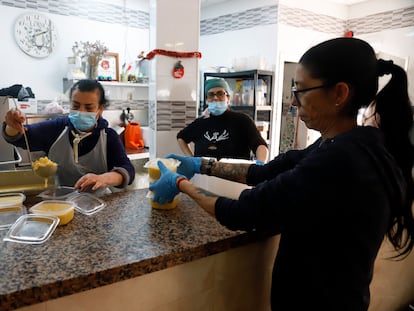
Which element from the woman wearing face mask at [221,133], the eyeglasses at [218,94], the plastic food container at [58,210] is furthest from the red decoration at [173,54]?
the plastic food container at [58,210]

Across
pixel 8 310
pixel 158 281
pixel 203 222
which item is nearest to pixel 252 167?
pixel 203 222

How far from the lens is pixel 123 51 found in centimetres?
428

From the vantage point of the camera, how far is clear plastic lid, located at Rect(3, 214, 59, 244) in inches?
38.4

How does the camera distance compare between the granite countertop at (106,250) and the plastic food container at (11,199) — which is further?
the plastic food container at (11,199)

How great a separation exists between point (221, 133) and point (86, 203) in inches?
61.7

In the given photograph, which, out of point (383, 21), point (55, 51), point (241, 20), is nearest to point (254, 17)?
point (241, 20)

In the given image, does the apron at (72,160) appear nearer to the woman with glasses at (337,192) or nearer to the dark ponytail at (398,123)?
the woman with glasses at (337,192)

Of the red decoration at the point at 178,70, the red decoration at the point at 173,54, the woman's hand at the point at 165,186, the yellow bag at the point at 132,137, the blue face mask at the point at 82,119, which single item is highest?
the red decoration at the point at 173,54

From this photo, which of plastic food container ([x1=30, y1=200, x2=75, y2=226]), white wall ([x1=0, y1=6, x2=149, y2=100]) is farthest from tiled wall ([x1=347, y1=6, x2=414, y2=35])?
plastic food container ([x1=30, y1=200, x2=75, y2=226])

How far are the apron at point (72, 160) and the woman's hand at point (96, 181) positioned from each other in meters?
0.26

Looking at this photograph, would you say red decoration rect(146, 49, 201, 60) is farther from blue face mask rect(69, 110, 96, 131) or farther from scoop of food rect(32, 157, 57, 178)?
scoop of food rect(32, 157, 57, 178)

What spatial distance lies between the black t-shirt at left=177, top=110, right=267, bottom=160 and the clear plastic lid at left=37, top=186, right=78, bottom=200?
1418 millimetres

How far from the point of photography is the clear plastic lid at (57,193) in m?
1.35

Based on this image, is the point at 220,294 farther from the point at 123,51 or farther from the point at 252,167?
the point at 123,51
